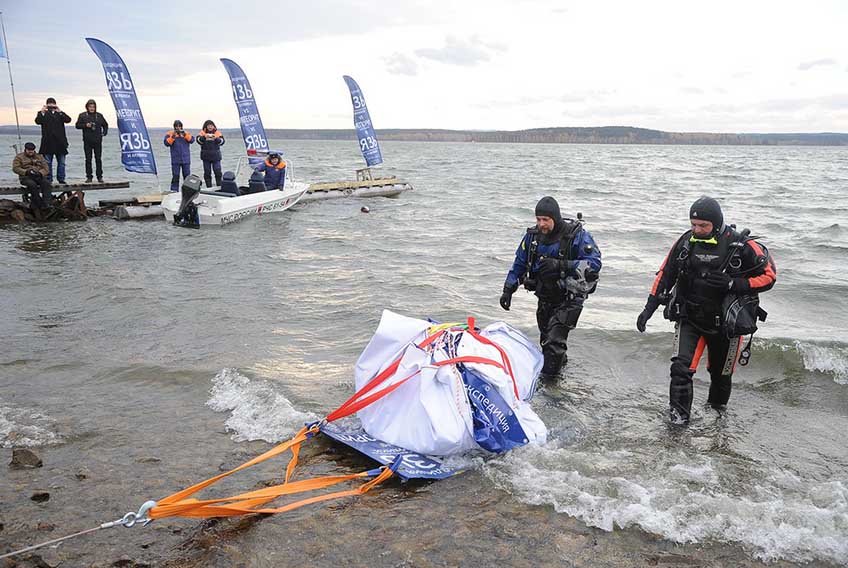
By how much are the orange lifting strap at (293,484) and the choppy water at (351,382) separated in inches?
5.8

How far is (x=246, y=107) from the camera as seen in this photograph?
19.6m

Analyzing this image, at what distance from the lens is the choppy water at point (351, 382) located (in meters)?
3.68

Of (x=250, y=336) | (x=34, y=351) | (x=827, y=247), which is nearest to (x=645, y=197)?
(x=827, y=247)

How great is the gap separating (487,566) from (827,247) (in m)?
14.6

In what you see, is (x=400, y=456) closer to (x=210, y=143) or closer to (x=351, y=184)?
(x=210, y=143)

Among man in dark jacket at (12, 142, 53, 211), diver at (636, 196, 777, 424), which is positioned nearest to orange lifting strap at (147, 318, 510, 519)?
diver at (636, 196, 777, 424)

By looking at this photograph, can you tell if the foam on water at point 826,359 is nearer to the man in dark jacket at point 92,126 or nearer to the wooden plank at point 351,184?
the man in dark jacket at point 92,126

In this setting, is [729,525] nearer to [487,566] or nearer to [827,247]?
[487,566]

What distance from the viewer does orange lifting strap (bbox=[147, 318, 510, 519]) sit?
322 cm

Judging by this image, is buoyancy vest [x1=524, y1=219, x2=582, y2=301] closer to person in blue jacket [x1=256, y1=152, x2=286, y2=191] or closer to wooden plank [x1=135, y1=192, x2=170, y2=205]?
person in blue jacket [x1=256, y1=152, x2=286, y2=191]

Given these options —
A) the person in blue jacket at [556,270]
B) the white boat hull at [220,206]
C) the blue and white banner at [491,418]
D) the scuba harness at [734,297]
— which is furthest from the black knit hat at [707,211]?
the white boat hull at [220,206]

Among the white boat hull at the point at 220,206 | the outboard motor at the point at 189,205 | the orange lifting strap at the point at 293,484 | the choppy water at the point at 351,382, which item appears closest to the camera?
the orange lifting strap at the point at 293,484

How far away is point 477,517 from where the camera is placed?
11.6 feet

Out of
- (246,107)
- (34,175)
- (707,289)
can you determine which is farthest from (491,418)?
(246,107)
